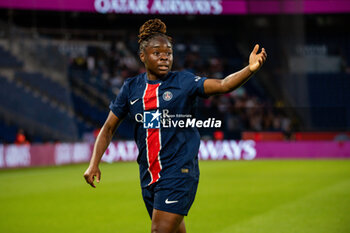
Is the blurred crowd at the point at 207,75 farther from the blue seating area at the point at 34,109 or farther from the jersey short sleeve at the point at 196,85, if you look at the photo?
the jersey short sleeve at the point at 196,85

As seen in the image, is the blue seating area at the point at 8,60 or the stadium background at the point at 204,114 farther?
the blue seating area at the point at 8,60

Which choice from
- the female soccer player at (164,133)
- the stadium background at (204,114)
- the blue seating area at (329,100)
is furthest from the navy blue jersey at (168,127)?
the blue seating area at (329,100)

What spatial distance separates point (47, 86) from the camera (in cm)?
2830

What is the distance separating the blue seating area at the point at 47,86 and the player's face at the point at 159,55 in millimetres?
23947

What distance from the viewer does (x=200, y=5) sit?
33.9 meters

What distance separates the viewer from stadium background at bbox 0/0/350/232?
10.4m

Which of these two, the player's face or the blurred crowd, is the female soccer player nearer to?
the player's face

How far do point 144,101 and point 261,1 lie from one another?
31641mm

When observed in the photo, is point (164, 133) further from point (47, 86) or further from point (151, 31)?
point (47, 86)

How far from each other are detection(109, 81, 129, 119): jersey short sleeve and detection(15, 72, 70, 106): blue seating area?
23594 millimetres

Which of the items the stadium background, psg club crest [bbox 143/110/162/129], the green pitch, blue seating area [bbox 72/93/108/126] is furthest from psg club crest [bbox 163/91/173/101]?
blue seating area [bbox 72/93/108/126]

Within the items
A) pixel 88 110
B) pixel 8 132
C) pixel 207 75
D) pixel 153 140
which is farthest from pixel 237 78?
pixel 207 75

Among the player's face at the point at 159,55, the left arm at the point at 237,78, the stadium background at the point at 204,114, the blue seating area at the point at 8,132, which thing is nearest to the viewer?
the left arm at the point at 237,78

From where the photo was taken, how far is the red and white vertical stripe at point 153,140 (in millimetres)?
4582
